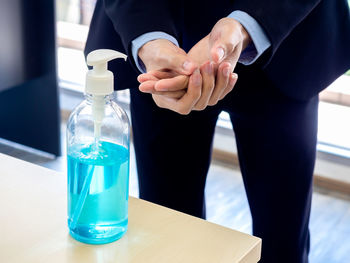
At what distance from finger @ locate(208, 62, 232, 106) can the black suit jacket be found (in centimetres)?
13

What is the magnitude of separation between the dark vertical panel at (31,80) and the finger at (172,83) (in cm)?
137

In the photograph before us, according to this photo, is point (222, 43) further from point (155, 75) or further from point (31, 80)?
point (31, 80)

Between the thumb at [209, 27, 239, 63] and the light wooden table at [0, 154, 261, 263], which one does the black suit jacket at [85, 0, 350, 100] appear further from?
the light wooden table at [0, 154, 261, 263]

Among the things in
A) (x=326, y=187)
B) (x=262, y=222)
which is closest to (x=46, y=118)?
(x=326, y=187)

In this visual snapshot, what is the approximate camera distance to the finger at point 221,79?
83 centimetres

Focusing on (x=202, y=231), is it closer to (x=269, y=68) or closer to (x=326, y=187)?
(x=269, y=68)

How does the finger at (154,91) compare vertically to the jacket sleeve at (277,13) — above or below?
below

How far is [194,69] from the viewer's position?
2.77ft

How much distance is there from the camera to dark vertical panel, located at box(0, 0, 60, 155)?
2125 millimetres

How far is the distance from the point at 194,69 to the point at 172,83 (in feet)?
0.13

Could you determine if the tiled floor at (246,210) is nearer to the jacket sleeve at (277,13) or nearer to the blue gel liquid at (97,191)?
the jacket sleeve at (277,13)

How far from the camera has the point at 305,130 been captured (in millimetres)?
1061

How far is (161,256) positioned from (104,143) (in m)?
0.15

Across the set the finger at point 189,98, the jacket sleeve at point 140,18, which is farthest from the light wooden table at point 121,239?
the jacket sleeve at point 140,18
